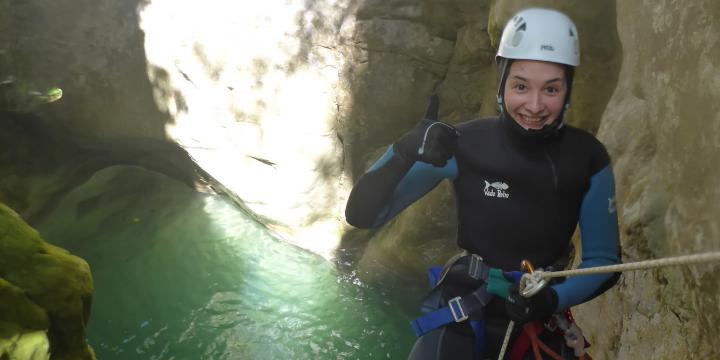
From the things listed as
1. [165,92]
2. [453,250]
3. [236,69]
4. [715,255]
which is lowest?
[453,250]

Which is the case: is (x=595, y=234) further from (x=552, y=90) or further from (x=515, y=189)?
(x=552, y=90)

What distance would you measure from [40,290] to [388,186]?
94.0 inches

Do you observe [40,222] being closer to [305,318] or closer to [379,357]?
[305,318]

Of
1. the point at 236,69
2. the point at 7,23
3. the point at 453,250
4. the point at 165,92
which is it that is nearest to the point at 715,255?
the point at 453,250

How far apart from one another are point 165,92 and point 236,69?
148 centimetres

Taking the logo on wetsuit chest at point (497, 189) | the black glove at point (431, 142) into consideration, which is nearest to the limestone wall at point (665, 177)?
the logo on wetsuit chest at point (497, 189)

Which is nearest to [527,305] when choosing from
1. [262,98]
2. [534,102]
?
[534,102]

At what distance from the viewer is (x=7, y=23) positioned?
7094mm

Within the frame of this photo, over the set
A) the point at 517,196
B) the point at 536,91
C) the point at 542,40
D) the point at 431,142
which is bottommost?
the point at 517,196

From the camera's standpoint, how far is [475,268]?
2473 mm

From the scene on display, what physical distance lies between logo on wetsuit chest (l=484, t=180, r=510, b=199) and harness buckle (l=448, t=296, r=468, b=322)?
1.89ft

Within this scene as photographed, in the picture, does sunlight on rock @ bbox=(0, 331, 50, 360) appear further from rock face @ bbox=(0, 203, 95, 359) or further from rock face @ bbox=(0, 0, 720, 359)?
rock face @ bbox=(0, 0, 720, 359)

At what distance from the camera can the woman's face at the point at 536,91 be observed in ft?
7.63

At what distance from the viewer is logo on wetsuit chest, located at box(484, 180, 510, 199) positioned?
8.27ft
